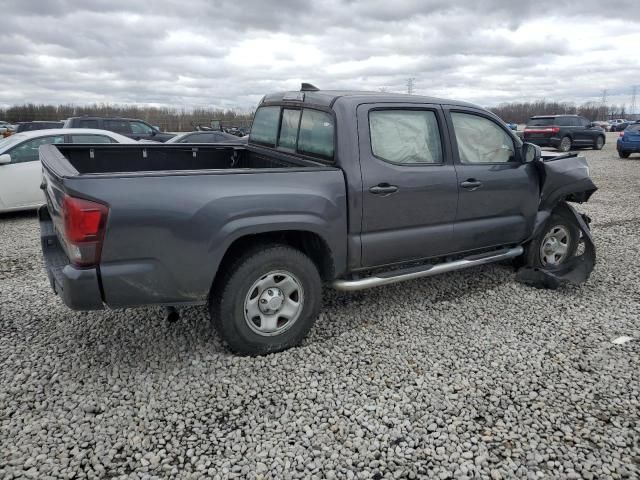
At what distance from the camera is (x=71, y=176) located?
110 inches

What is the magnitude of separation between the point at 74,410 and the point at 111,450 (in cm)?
50

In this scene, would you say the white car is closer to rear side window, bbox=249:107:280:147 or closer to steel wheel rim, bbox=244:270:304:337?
rear side window, bbox=249:107:280:147

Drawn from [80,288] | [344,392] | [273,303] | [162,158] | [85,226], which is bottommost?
[344,392]

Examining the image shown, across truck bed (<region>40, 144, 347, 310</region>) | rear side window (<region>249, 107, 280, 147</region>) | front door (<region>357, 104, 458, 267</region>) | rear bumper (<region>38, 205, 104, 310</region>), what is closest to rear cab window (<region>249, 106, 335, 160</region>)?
rear side window (<region>249, 107, 280, 147</region>)

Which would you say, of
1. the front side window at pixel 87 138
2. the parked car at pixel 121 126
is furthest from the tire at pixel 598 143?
the front side window at pixel 87 138

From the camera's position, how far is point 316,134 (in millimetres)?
3992

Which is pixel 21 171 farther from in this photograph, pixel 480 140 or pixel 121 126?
pixel 121 126

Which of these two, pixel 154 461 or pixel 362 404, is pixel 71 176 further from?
pixel 362 404

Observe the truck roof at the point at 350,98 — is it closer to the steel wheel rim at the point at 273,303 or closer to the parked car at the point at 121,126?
the steel wheel rim at the point at 273,303

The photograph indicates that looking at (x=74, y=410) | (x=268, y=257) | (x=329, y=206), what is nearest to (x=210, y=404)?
(x=74, y=410)

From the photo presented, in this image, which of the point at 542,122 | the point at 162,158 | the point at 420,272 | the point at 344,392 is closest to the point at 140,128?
the point at 162,158

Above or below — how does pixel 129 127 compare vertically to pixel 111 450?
above

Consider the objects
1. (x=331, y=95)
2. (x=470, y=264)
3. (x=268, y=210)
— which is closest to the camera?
(x=268, y=210)

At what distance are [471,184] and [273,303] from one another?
2.08 meters
